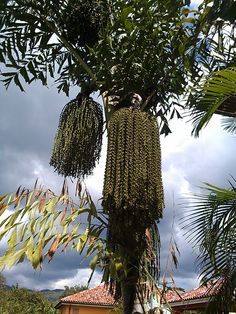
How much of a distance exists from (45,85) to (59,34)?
34.1 inches

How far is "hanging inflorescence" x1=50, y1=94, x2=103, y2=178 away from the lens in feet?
12.8

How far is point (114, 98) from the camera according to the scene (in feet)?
13.6

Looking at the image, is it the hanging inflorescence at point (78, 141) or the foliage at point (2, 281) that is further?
the foliage at point (2, 281)

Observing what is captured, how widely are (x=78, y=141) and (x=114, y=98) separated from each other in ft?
1.76

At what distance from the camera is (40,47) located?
491 centimetres

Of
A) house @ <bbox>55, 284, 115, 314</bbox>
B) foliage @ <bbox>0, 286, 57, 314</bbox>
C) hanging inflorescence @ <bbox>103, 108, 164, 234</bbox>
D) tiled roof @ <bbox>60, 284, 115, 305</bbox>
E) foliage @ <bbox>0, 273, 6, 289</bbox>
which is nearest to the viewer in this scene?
hanging inflorescence @ <bbox>103, 108, 164, 234</bbox>

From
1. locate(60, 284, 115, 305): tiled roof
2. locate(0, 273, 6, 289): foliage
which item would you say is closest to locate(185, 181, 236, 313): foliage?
locate(60, 284, 115, 305): tiled roof

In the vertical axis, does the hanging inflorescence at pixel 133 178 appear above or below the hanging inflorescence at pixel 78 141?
below

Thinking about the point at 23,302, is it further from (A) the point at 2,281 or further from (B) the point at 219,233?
(B) the point at 219,233

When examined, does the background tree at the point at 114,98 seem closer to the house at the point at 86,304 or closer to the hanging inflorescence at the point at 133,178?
the hanging inflorescence at the point at 133,178

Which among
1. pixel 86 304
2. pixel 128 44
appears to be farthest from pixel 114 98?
pixel 86 304

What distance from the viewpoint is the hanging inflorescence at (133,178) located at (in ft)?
9.87

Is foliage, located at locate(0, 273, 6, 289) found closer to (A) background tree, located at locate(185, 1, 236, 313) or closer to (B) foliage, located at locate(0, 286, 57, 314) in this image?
(B) foliage, located at locate(0, 286, 57, 314)

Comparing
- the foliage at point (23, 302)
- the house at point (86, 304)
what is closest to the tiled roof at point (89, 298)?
the house at point (86, 304)
